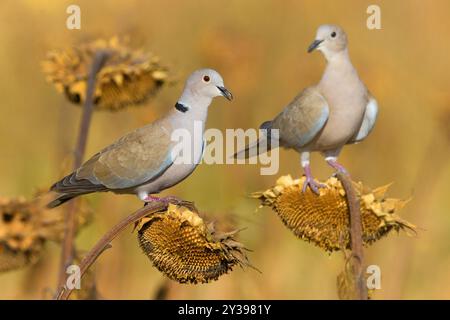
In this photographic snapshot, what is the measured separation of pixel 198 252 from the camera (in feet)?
14.3

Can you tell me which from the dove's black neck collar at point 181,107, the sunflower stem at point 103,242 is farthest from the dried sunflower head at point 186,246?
the dove's black neck collar at point 181,107

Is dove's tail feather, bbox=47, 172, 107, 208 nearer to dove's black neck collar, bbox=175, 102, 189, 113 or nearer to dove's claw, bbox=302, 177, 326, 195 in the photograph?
dove's black neck collar, bbox=175, 102, 189, 113

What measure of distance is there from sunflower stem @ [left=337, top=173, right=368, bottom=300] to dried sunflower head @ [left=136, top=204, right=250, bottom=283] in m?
0.46

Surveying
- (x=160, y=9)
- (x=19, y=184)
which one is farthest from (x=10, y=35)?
(x=19, y=184)

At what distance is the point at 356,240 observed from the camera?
13.4 feet

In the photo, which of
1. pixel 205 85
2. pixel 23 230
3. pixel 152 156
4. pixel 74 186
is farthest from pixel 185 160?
pixel 23 230

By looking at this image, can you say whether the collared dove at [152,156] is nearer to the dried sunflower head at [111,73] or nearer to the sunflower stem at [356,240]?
the sunflower stem at [356,240]

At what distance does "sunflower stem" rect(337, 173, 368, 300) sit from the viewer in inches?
153

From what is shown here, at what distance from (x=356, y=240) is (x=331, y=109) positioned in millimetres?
1448

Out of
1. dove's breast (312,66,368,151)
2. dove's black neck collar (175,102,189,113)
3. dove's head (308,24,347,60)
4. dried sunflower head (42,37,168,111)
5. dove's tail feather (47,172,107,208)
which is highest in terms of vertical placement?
dried sunflower head (42,37,168,111)

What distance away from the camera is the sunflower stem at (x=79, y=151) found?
18.2 feet

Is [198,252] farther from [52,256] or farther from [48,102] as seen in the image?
[48,102]

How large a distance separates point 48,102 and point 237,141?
9.95 feet

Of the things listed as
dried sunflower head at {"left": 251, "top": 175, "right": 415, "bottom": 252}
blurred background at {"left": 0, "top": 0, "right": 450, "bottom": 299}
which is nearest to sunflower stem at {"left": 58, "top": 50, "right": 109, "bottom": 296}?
blurred background at {"left": 0, "top": 0, "right": 450, "bottom": 299}
